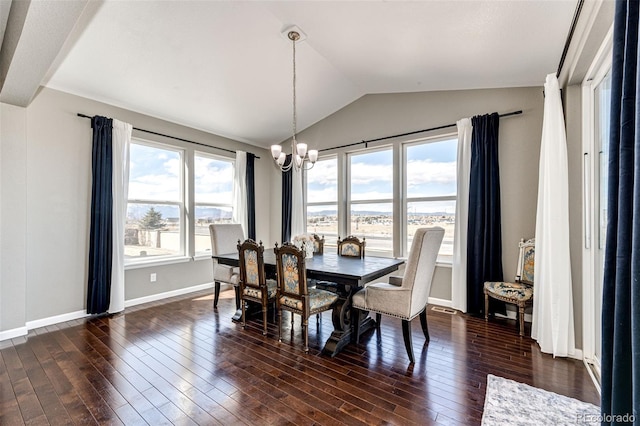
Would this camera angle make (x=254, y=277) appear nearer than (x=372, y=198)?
Yes

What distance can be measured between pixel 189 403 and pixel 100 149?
3.27m

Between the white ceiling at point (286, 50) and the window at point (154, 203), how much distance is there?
2.16 ft

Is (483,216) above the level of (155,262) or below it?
above

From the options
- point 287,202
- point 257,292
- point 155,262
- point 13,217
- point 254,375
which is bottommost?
point 254,375

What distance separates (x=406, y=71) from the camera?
3586 mm

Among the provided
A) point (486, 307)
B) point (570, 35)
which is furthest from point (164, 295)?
point (570, 35)

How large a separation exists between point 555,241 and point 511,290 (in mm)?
784

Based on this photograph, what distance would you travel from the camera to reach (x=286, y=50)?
3.47 metres

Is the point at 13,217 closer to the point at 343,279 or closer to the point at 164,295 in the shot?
the point at 164,295

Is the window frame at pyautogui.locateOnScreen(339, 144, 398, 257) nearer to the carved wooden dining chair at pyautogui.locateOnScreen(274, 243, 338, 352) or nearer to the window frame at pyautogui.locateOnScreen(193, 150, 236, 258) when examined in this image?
the carved wooden dining chair at pyautogui.locateOnScreen(274, 243, 338, 352)

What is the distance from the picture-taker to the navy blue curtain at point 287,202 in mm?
5688

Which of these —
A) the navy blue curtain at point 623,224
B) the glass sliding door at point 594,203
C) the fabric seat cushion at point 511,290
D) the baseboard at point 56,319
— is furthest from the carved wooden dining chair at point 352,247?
the baseboard at point 56,319

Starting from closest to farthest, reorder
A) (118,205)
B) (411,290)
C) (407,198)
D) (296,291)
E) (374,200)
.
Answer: (411,290) → (296,291) → (118,205) → (407,198) → (374,200)

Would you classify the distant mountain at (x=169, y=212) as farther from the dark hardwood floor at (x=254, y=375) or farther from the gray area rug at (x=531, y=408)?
the gray area rug at (x=531, y=408)
